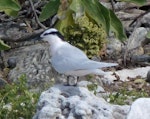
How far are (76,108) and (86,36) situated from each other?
3356mm

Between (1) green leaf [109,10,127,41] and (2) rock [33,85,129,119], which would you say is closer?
(2) rock [33,85,129,119]

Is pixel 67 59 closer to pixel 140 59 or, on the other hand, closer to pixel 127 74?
pixel 127 74

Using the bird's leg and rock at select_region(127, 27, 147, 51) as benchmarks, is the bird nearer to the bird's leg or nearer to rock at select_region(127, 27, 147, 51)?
the bird's leg

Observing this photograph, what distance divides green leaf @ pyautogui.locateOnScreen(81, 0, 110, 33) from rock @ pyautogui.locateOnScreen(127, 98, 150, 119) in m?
1.07

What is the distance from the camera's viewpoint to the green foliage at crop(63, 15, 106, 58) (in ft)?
23.7

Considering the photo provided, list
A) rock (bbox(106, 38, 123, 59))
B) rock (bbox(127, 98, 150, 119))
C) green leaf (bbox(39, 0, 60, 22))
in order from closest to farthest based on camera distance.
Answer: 1. rock (bbox(127, 98, 150, 119))
2. green leaf (bbox(39, 0, 60, 22))
3. rock (bbox(106, 38, 123, 59))

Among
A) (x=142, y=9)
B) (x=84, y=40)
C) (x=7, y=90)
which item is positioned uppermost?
(x=7, y=90)

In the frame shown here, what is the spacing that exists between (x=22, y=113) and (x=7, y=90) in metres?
0.56

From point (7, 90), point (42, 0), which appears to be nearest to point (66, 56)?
point (7, 90)

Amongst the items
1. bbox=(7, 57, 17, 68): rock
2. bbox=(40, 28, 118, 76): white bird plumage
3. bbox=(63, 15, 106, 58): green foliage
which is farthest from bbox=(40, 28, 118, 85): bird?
bbox=(7, 57, 17, 68): rock

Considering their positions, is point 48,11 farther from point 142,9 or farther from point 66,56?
point 142,9

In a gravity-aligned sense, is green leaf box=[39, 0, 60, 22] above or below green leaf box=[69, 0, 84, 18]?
below

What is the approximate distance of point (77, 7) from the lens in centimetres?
477

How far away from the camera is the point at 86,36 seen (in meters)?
7.27
